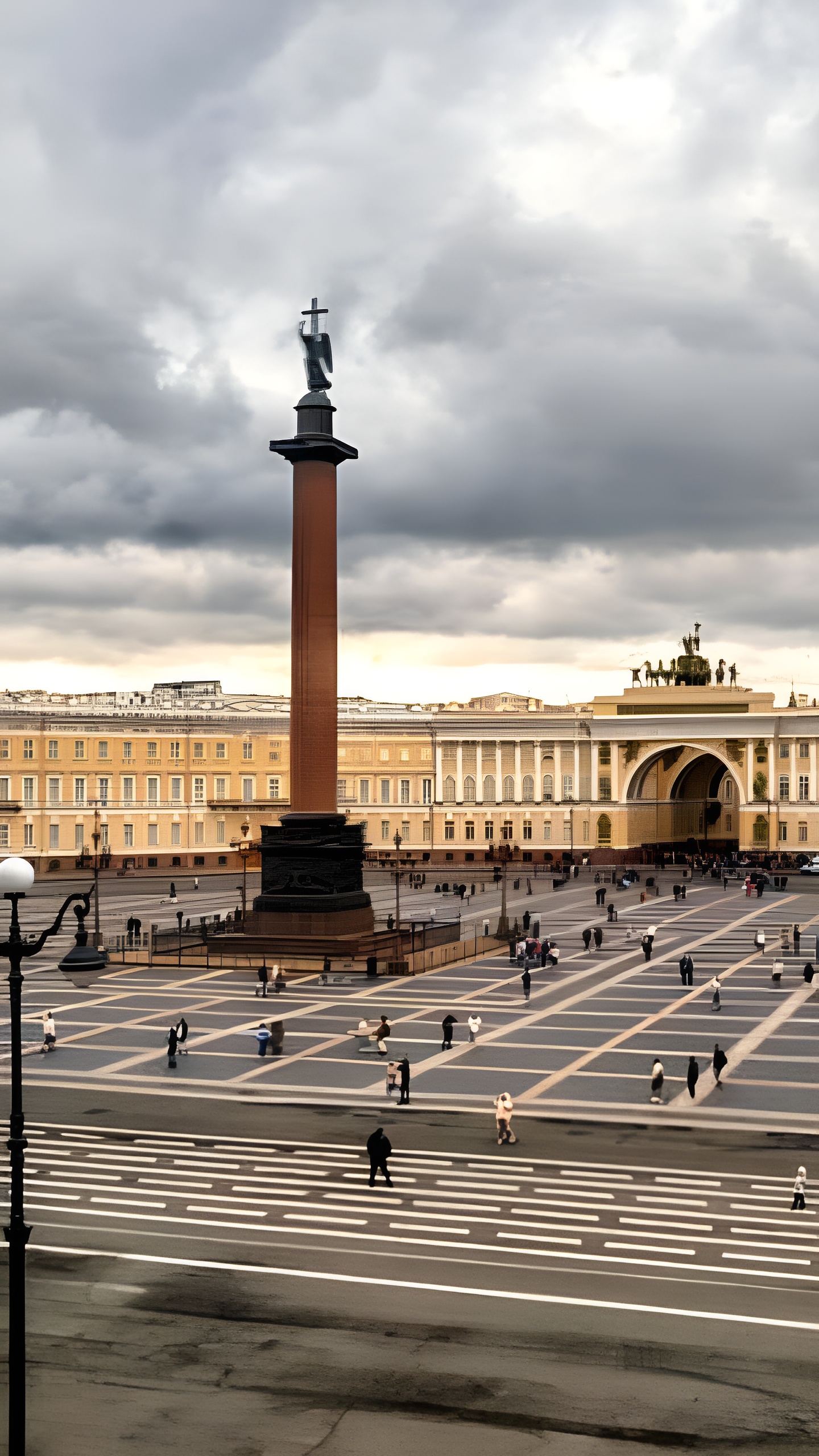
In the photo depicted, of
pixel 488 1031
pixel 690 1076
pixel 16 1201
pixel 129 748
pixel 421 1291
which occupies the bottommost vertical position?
pixel 421 1291

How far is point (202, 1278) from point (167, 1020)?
2412cm

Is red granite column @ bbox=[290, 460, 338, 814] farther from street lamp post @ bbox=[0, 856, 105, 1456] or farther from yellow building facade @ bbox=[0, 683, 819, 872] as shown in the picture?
yellow building facade @ bbox=[0, 683, 819, 872]

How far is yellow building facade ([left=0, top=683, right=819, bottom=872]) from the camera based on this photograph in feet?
400

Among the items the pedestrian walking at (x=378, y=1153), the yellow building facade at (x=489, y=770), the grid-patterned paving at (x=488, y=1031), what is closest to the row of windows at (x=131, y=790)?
the yellow building facade at (x=489, y=770)

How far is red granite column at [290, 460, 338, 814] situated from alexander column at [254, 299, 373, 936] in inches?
1.4

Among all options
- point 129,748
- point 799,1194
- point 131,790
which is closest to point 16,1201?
point 799,1194

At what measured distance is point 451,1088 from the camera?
32875 mm

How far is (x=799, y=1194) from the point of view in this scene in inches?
901

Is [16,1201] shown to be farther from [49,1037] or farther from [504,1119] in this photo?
[49,1037]

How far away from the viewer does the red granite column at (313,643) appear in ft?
197

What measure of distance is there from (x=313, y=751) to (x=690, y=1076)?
30.9 m

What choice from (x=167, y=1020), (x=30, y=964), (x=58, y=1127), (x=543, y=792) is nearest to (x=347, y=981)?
(x=167, y=1020)

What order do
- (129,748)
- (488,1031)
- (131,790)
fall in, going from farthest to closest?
(129,748), (131,790), (488,1031)

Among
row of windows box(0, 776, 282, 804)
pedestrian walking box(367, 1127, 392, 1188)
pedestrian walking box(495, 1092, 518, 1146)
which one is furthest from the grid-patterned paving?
row of windows box(0, 776, 282, 804)
